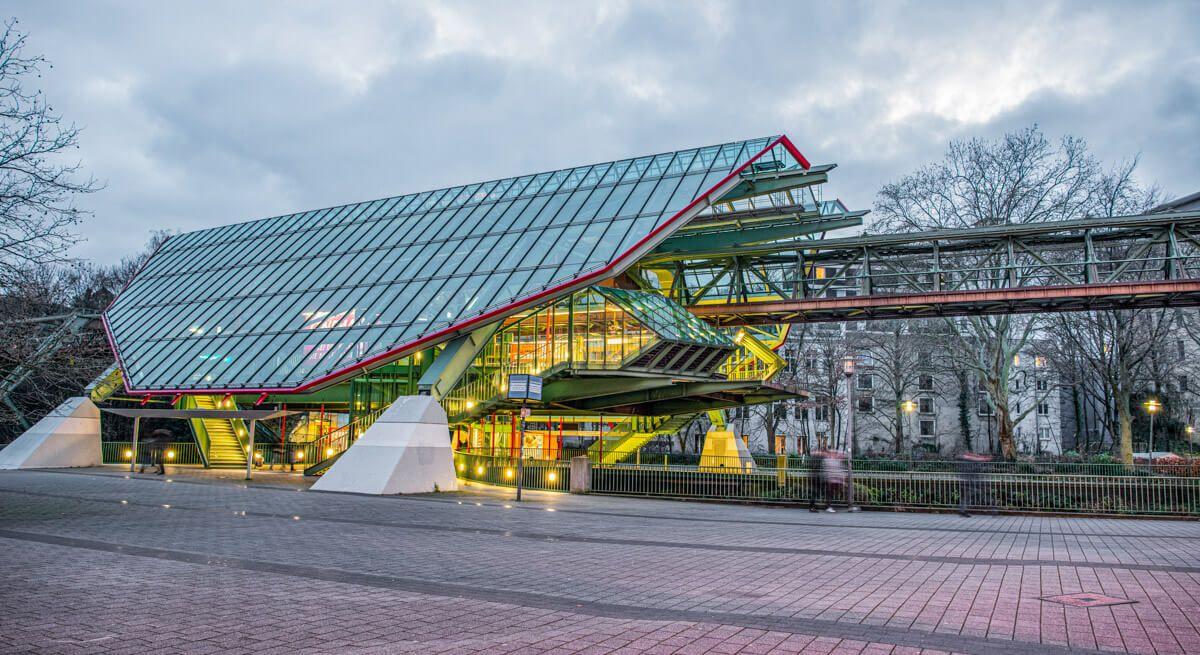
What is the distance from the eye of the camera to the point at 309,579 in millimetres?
8453

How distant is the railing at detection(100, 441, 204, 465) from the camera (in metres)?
35.6

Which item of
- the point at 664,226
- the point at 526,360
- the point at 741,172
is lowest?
the point at 526,360

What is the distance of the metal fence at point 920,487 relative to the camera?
65.4 feet

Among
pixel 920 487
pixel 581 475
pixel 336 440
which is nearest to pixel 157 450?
pixel 336 440

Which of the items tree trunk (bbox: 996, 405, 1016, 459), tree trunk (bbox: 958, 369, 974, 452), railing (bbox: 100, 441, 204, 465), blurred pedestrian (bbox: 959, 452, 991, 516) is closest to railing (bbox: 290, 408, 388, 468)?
railing (bbox: 100, 441, 204, 465)

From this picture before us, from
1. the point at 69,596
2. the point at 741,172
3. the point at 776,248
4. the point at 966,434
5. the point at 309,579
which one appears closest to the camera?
the point at 69,596

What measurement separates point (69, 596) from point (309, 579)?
2155 millimetres

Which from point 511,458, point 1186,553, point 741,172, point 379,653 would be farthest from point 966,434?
point 379,653

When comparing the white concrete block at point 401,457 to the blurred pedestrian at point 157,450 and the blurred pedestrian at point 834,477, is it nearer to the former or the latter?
the blurred pedestrian at point 157,450

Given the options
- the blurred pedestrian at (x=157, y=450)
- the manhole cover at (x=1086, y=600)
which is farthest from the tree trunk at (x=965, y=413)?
the manhole cover at (x=1086, y=600)

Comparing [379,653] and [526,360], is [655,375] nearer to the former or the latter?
[526,360]

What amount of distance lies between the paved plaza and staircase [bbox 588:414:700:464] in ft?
67.9

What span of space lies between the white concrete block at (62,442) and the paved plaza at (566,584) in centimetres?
1974

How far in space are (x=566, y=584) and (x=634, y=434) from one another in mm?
29454
